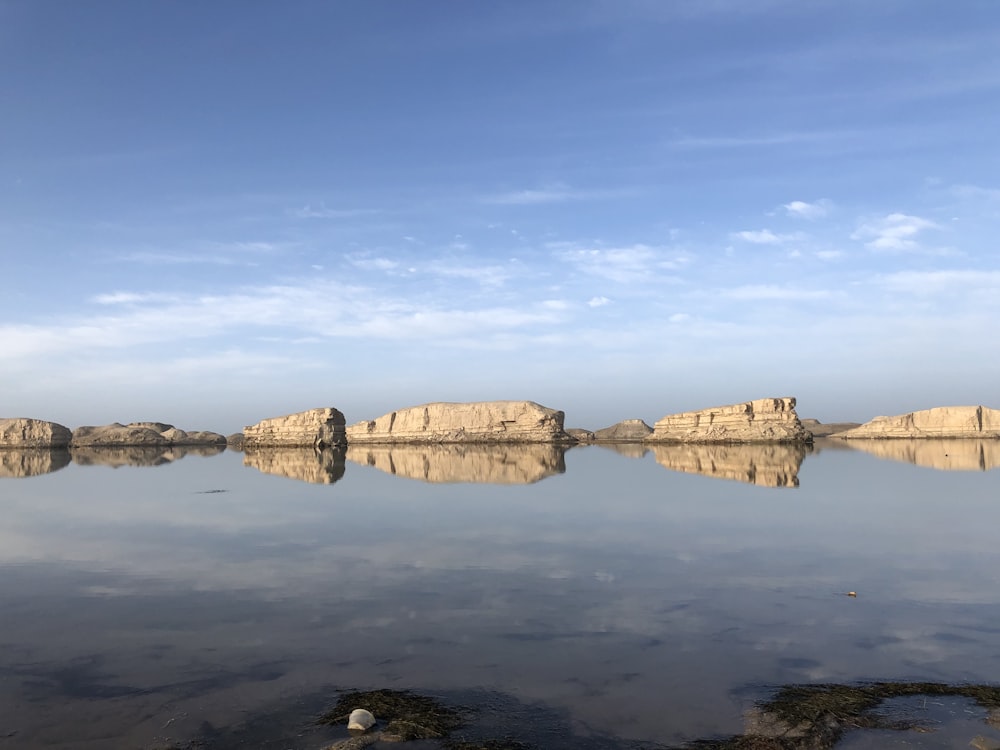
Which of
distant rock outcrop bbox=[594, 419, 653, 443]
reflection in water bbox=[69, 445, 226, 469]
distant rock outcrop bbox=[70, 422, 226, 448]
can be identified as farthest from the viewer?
distant rock outcrop bbox=[594, 419, 653, 443]

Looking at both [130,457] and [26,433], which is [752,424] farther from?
[26,433]

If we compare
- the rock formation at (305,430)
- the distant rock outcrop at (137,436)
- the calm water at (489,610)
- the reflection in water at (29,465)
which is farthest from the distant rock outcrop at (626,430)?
the calm water at (489,610)

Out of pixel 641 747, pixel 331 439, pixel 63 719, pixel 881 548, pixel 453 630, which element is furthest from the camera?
pixel 331 439

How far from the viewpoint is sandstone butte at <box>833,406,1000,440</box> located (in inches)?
3492

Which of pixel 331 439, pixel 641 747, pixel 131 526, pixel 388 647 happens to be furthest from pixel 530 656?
pixel 331 439

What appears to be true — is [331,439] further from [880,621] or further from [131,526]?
[880,621]

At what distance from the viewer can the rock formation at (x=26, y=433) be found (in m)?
89.9

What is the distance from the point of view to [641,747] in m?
5.01

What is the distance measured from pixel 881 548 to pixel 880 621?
16.6ft

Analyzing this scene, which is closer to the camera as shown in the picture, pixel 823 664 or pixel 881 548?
pixel 823 664

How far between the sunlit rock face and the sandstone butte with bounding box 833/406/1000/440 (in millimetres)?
46078

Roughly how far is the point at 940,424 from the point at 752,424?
37.2 meters

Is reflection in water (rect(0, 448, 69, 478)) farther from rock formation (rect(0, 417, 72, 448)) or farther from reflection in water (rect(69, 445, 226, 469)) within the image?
rock formation (rect(0, 417, 72, 448))

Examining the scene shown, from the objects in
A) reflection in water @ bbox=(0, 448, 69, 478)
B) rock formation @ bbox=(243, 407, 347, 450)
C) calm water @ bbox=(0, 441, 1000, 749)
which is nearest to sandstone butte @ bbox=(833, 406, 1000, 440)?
rock formation @ bbox=(243, 407, 347, 450)
